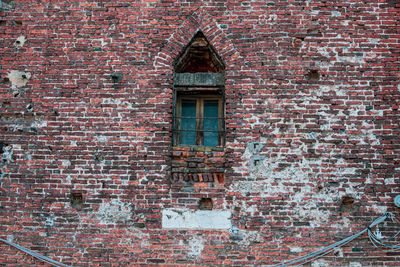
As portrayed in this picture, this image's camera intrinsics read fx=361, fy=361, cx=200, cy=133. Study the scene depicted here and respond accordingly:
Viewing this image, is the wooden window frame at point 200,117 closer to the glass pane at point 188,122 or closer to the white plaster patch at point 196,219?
the glass pane at point 188,122

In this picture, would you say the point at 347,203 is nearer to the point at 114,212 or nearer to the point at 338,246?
the point at 338,246

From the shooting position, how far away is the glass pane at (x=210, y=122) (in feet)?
17.8

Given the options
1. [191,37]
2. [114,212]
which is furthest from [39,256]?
[191,37]

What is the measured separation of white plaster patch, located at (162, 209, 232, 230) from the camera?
489cm

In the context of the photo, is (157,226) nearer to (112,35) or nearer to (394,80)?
(112,35)

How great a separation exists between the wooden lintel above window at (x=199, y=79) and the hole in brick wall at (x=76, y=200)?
2.12 meters

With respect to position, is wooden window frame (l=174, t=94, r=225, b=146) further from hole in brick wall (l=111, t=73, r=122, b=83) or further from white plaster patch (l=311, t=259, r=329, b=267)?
white plaster patch (l=311, t=259, r=329, b=267)

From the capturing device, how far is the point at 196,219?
16.1ft

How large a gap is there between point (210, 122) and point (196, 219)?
147 centimetres

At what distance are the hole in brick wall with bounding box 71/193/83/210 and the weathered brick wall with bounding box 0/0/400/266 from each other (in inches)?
1.6

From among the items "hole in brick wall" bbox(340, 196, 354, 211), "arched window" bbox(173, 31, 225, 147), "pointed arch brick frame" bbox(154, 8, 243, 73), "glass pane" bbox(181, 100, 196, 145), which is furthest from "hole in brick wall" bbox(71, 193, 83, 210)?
"hole in brick wall" bbox(340, 196, 354, 211)

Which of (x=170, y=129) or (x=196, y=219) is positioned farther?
(x=170, y=129)

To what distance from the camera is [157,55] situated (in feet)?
17.5

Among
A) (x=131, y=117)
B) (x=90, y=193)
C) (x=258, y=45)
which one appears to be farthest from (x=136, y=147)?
(x=258, y=45)
